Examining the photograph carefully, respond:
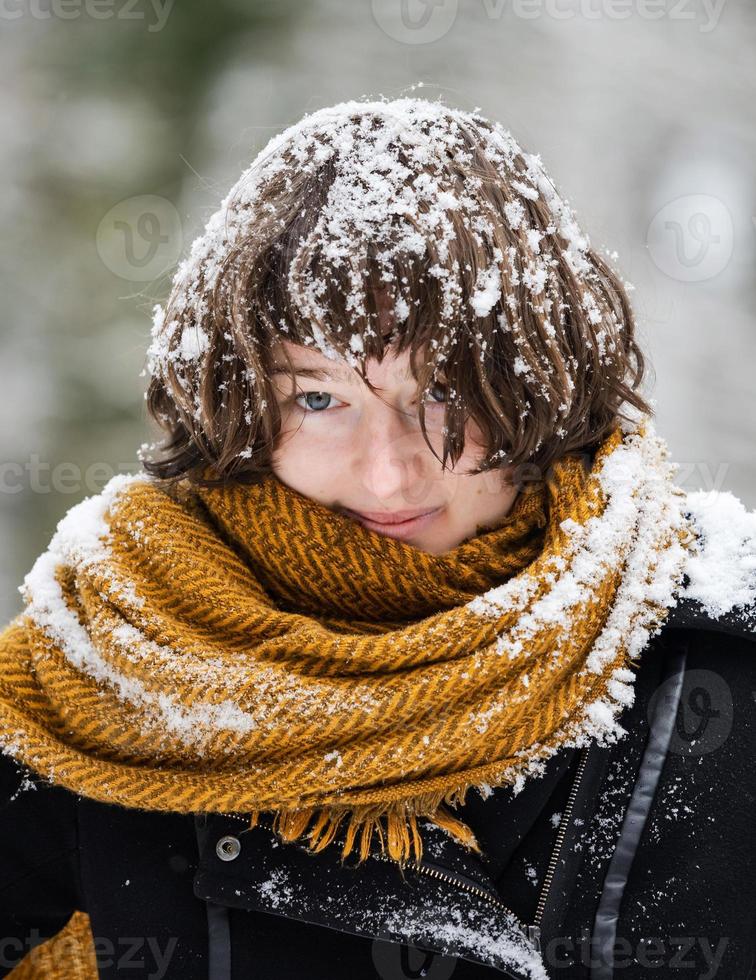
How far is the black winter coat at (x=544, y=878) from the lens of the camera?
125 cm

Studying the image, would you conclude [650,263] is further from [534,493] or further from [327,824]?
[327,824]

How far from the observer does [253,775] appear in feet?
4.23

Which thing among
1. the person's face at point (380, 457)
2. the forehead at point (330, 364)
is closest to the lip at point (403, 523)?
the person's face at point (380, 457)

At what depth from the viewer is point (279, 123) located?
15.6 ft

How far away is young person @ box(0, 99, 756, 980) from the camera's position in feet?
4.15

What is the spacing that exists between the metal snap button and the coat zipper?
21cm

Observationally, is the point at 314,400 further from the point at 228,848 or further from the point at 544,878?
the point at 544,878

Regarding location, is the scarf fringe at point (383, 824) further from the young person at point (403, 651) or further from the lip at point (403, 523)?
the lip at point (403, 523)

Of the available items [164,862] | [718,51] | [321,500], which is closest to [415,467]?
[321,500]

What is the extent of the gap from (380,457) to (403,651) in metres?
0.29

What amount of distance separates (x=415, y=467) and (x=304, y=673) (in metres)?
0.36

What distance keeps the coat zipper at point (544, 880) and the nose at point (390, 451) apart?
48cm

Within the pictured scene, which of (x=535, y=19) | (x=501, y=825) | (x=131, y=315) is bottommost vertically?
(x=501, y=825)

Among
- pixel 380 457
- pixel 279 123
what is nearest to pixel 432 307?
pixel 380 457
